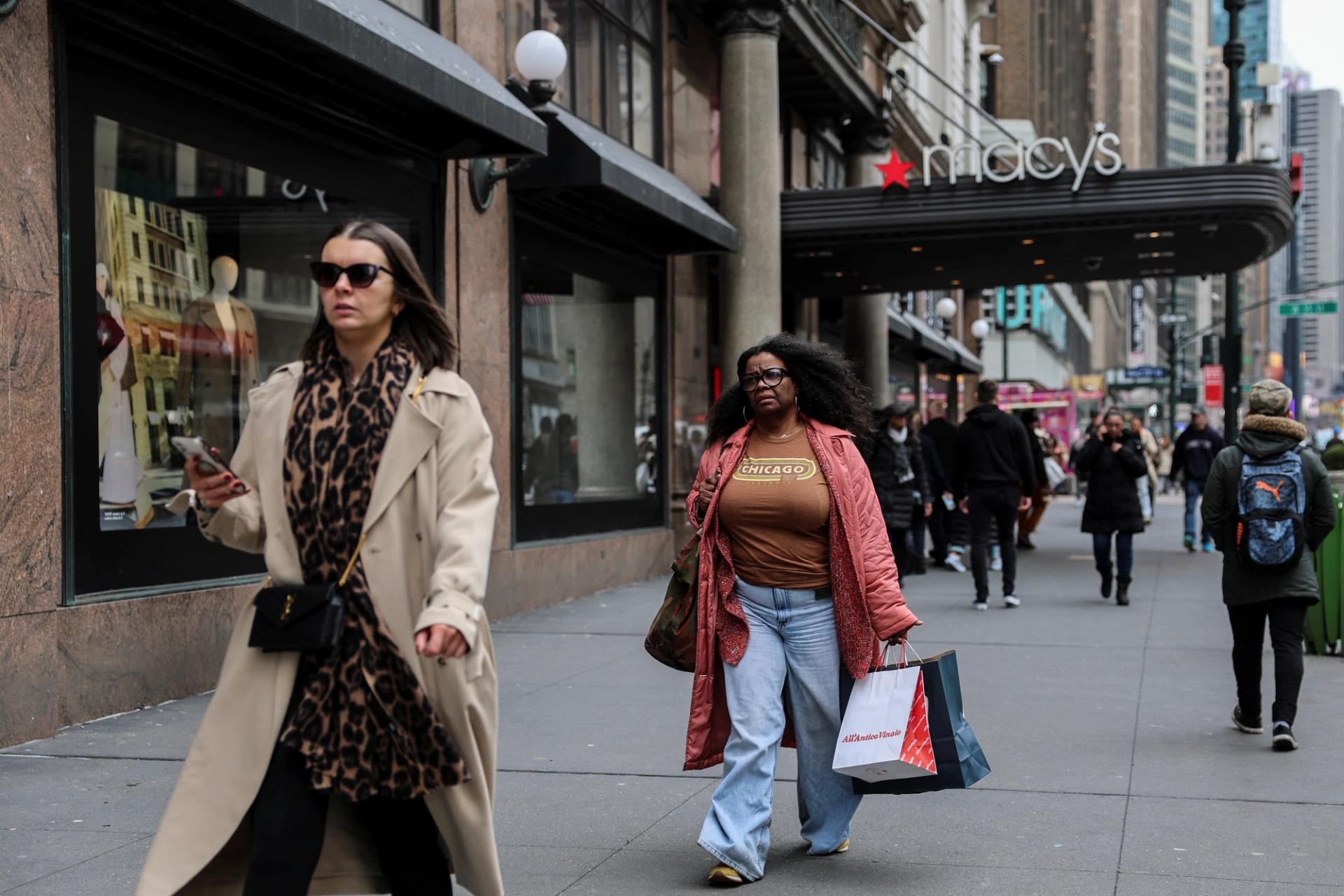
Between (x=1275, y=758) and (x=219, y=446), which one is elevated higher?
(x=219, y=446)

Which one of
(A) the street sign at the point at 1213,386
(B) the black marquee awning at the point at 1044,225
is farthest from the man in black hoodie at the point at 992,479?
(A) the street sign at the point at 1213,386

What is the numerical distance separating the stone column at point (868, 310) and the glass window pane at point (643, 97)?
7.87m

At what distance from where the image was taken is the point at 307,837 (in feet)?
11.0

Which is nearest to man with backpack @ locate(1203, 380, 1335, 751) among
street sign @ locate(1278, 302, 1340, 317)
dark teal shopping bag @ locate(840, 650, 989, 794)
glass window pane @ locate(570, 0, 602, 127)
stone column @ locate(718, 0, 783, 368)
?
dark teal shopping bag @ locate(840, 650, 989, 794)

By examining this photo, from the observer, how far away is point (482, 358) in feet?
40.5

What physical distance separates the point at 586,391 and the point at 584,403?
0.13 metres

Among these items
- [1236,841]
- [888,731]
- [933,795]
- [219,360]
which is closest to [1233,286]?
[219,360]

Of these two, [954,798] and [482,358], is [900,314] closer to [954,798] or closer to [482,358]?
[482,358]

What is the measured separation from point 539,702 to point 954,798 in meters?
2.92

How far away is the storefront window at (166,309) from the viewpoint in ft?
25.8

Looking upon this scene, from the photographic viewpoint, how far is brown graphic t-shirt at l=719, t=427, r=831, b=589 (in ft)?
17.0

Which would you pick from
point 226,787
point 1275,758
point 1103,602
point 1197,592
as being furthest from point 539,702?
point 1197,592

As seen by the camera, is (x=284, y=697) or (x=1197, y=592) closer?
(x=284, y=697)

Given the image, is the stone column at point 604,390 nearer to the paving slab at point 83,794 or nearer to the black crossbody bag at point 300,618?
the paving slab at point 83,794
